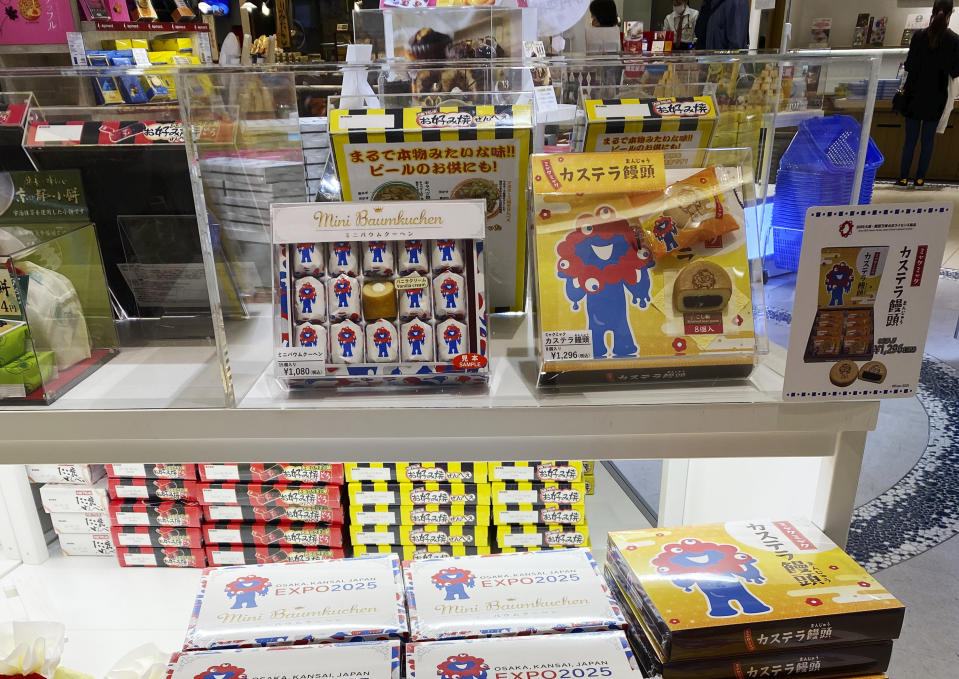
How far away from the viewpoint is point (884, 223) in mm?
809

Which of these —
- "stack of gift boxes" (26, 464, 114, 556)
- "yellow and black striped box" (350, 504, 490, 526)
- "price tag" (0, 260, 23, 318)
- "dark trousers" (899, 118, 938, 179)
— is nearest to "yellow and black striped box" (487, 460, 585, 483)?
"yellow and black striped box" (350, 504, 490, 526)

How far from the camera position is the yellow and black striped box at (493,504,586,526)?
204 centimetres

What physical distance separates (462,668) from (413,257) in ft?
1.83

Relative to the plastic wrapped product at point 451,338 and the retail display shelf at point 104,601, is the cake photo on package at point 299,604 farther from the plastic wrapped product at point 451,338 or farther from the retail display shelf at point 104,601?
the retail display shelf at point 104,601

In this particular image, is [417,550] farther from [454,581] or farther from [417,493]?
[454,581]

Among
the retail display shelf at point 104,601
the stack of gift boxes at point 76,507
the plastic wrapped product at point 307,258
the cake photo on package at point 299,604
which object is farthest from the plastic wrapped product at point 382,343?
the stack of gift boxes at point 76,507

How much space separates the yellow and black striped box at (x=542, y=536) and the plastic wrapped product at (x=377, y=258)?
4.46 ft

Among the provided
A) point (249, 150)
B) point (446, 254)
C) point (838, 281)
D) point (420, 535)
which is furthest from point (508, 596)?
point (420, 535)

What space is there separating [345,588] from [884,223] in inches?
35.8

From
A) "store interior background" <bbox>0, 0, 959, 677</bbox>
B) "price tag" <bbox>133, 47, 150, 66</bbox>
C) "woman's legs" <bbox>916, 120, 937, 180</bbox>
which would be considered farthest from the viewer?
"woman's legs" <bbox>916, 120, 937, 180</bbox>

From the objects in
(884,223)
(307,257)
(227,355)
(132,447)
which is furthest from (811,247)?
(132,447)

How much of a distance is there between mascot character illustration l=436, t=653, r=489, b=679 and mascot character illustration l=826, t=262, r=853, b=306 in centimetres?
65

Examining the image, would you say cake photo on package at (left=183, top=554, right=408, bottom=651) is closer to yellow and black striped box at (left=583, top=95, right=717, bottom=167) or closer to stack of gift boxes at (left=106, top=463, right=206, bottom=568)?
yellow and black striped box at (left=583, top=95, right=717, bottom=167)

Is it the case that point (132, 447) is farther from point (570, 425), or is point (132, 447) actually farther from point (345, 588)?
point (570, 425)
